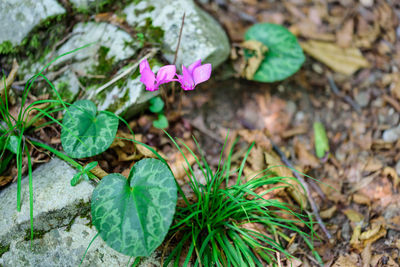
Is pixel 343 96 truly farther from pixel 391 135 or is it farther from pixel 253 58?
pixel 253 58

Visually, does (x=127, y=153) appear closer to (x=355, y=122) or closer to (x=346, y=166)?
(x=346, y=166)

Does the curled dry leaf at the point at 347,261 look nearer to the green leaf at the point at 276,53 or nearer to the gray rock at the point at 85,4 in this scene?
the green leaf at the point at 276,53

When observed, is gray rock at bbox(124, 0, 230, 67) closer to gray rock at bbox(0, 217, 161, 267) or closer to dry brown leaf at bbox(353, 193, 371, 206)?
gray rock at bbox(0, 217, 161, 267)

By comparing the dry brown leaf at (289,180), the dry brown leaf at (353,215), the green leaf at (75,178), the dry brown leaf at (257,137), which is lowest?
the dry brown leaf at (353,215)

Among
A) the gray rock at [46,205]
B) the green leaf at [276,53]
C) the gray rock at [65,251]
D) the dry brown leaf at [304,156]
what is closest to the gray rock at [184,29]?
the green leaf at [276,53]

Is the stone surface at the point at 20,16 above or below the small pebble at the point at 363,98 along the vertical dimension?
above

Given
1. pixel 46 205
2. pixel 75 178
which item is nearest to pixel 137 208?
pixel 75 178
